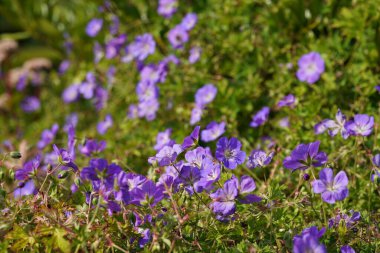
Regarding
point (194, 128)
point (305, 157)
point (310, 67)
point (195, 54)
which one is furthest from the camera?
point (195, 54)

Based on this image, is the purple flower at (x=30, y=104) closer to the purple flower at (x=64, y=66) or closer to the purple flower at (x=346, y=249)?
the purple flower at (x=64, y=66)

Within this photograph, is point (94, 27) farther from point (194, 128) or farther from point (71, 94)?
point (194, 128)

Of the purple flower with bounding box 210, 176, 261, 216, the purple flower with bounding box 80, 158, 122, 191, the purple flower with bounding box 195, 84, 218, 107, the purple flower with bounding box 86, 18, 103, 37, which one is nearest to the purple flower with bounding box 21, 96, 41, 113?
the purple flower with bounding box 86, 18, 103, 37

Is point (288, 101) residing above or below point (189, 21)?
below

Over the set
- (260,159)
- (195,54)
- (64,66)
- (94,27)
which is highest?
(260,159)

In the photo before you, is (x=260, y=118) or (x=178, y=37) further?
(x=178, y=37)

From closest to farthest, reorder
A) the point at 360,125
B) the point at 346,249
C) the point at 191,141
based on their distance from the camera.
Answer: the point at 346,249 → the point at 191,141 → the point at 360,125

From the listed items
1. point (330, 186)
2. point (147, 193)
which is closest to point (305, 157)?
point (330, 186)
